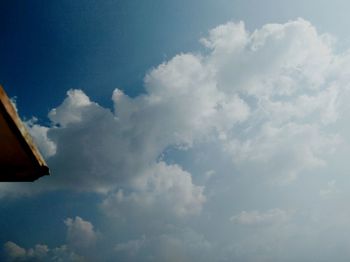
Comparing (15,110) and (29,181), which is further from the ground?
(15,110)

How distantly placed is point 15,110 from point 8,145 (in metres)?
0.53

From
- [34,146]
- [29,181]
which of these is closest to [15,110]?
[34,146]

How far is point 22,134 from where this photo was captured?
3062 millimetres

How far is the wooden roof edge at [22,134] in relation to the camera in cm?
274

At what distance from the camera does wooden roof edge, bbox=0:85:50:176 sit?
2.74 m

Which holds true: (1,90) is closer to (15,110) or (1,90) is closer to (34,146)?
(15,110)

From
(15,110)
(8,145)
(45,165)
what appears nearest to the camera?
(15,110)

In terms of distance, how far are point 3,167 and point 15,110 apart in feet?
3.51

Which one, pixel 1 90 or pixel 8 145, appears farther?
pixel 8 145

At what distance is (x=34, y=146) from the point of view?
10.8ft

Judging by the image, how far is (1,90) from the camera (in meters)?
2.69

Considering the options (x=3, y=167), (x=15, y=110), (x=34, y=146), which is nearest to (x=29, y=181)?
(x=3, y=167)

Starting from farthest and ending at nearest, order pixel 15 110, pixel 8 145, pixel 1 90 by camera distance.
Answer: pixel 8 145, pixel 15 110, pixel 1 90

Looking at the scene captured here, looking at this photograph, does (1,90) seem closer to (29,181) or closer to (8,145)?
(8,145)
